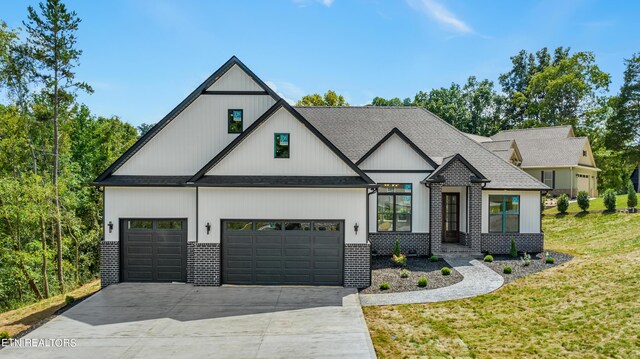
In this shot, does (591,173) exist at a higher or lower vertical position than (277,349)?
higher

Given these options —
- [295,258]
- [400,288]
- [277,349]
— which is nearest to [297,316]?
[277,349]

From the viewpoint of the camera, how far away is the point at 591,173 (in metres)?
36.4

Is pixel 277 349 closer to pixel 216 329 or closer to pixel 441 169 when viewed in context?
pixel 216 329

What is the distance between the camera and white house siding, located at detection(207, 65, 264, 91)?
14398 millimetres

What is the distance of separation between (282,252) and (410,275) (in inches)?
189

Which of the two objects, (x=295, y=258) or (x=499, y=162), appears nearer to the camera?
(x=295, y=258)

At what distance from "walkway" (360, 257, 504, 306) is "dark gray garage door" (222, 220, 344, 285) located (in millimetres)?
1818

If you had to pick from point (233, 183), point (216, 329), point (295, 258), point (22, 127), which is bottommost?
point (216, 329)

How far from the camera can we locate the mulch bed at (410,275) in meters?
12.8

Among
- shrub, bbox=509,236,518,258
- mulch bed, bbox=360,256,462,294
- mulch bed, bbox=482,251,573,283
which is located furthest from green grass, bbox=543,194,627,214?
mulch bed, bbox=360,256,462,294

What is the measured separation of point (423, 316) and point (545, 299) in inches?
154

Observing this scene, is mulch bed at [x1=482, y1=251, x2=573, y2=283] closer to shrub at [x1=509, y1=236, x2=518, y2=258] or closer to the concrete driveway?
shrub at [x1=509, y1=236, x2=518, y2=258]

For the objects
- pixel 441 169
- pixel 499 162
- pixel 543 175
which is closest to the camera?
pixel 441 169

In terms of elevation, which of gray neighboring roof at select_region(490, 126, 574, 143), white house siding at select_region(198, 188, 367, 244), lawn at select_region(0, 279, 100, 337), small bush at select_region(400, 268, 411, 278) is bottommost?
lawn at select_region(0, 279, 100, 337)
